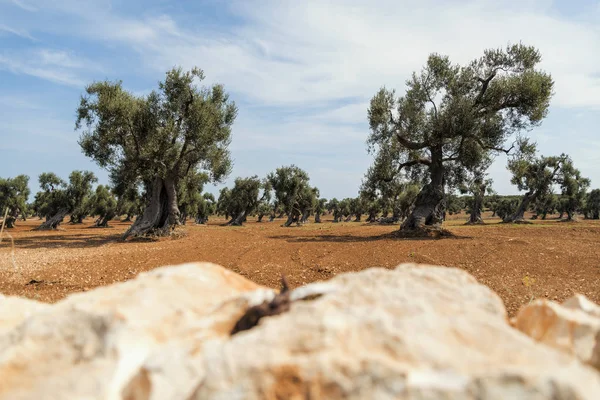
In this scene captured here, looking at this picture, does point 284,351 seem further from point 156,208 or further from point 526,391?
point 156,208

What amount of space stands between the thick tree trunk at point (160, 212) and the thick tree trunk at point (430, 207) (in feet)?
62.0

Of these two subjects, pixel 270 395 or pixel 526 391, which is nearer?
pixel 526 391

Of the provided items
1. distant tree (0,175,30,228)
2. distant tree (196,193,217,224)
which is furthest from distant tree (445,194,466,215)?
distant tree (0,175,30,228)

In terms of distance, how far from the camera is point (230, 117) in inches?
1247

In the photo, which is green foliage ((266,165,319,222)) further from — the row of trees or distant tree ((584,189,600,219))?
distant tree ((584,189,600,219))

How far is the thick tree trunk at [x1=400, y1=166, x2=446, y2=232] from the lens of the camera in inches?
1097

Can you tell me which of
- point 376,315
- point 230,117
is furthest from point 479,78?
point 376,315

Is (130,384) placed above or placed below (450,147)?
below

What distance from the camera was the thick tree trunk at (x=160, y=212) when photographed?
2988 cm

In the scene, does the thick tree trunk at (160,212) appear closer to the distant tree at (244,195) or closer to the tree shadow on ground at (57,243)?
the tree shadow on ground at (57,243)

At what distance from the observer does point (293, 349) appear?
235 cm

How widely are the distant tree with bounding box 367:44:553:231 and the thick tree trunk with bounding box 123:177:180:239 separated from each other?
17.4m

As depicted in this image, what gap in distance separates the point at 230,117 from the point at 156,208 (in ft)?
32.7

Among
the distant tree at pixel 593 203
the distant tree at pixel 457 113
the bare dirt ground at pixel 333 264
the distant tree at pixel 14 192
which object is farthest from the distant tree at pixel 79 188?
the distant tree at pixel 593 203
